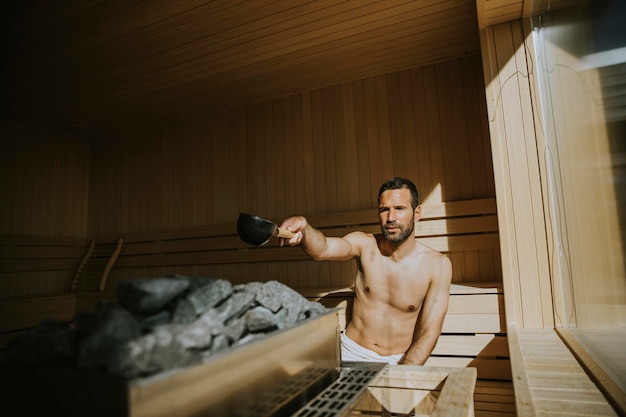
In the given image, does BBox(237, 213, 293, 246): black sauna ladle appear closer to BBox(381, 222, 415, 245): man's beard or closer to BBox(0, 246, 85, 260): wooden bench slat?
BBox(381, 222, 415, 245): man's beard

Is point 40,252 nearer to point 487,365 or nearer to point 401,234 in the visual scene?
point 401,234

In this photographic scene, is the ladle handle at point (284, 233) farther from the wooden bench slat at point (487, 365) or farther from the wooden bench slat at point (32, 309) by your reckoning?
the wooden bench slat at point (32, 309)

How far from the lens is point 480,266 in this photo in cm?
343

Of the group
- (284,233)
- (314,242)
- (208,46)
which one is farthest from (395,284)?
(208,46)

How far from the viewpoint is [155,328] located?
869 mm

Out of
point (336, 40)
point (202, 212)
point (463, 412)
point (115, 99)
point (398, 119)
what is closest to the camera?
point (463, 412)

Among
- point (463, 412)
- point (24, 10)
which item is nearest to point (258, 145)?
point (24, 10)

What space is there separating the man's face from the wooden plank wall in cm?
93

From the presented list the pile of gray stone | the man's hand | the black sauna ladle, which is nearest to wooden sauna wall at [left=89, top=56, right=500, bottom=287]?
the man's hand

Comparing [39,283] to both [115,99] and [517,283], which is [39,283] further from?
[517,283]

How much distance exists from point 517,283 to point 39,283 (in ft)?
17.5

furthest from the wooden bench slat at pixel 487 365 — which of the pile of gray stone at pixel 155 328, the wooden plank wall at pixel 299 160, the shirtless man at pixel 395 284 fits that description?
the pile of gray stone at pixel 155 328

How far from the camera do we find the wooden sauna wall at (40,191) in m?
4.74

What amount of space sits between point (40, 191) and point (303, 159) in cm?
344
